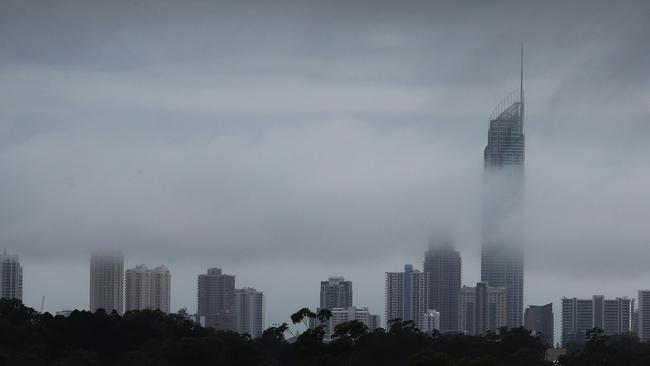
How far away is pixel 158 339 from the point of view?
103562mm

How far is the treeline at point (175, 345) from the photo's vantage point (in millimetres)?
91875

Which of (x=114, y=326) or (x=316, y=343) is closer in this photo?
(x=316, y=343)

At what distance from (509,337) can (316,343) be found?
4800cm

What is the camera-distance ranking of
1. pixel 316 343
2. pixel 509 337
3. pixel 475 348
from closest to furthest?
pixel 316 343 < pixel 475 348 < pixel 509 337

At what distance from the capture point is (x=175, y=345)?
9306 cm

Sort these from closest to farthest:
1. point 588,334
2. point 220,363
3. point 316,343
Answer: point 316,343, point 220,363, point 588,334

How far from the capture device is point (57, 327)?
103688mm

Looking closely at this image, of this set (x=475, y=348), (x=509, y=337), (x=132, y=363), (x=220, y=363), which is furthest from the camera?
(x=509, y=337)

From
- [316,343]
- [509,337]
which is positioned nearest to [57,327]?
[509,337]

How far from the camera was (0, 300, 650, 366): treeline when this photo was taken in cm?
9188

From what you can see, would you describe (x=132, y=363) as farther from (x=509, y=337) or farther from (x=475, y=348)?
(x=509, y=337)

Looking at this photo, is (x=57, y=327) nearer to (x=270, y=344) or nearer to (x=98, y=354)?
(x=98, y=354)

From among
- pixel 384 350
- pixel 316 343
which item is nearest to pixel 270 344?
pixel 384 350

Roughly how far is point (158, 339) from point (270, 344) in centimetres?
1106
